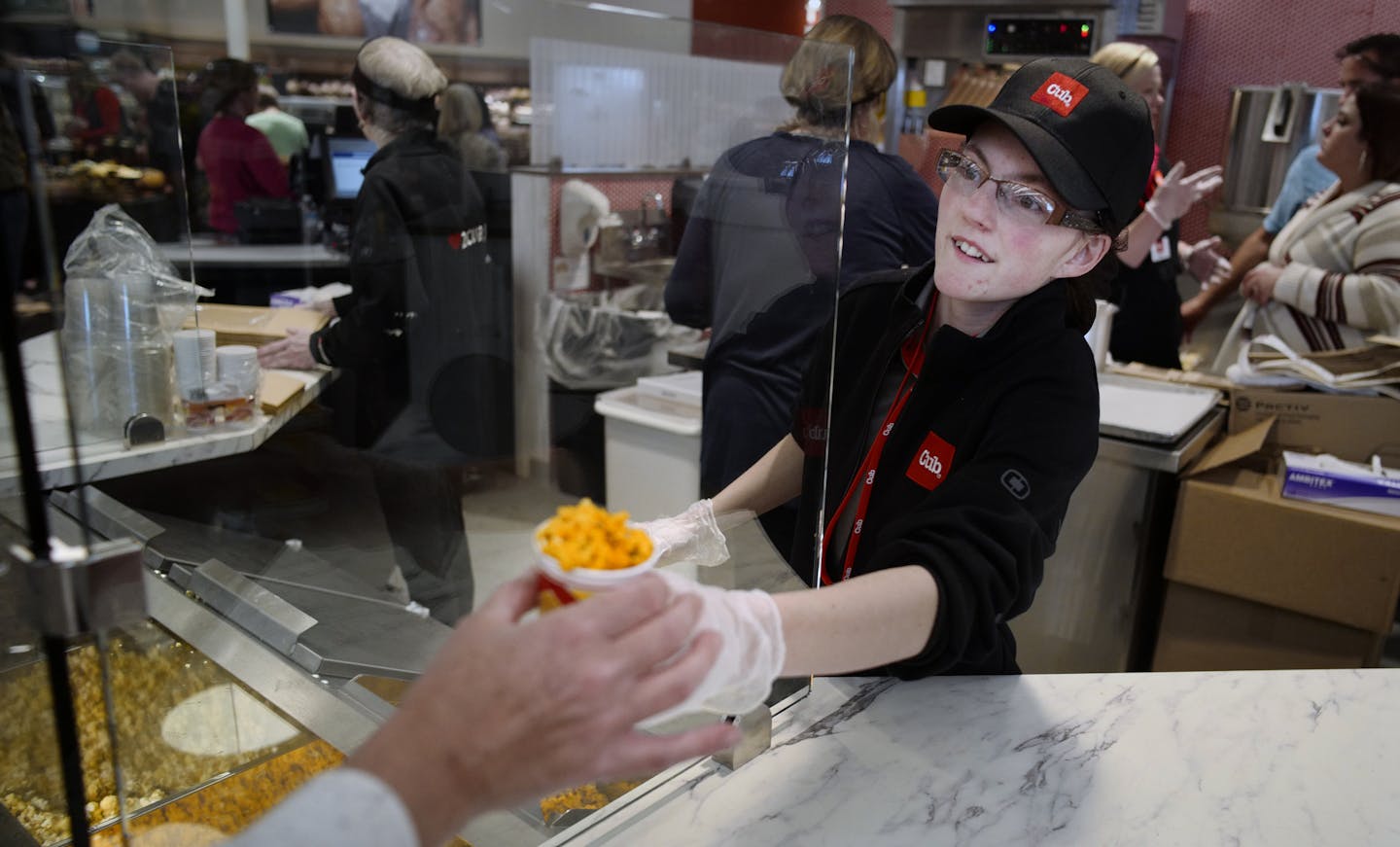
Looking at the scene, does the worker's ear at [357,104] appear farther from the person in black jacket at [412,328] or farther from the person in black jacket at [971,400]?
the person in black jacket at [971,400]

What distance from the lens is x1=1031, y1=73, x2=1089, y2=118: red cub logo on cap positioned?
3.84ft

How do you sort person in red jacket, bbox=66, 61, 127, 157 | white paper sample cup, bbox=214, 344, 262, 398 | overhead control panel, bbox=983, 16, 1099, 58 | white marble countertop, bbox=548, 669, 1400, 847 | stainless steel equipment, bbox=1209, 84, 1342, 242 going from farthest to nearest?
stainless steel equipment, bbox=1209, 84, 1342, 242, overhead control panel, bbox=983, 16, 1099, 58, white paper sample cup, bbox=214, 344, 262, 398, white marble countertop, bbox=548, 669, 1400, 847, person in red jacket, bbox=66, 61, 127, 157

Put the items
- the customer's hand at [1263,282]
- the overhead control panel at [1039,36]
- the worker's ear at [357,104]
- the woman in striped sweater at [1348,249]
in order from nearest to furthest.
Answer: the worker's ear at [357,104], the woman in striped sweater at [1348,249], the customer's hand at [1263,282], the overhead control panel at [1039,36]

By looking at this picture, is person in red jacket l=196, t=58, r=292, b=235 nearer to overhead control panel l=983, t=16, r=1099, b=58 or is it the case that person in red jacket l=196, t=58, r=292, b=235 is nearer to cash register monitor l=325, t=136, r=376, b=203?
cash register monitor l=325, t=136, r=376, b=203

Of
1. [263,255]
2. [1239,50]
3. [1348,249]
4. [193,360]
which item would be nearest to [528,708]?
[193,360]

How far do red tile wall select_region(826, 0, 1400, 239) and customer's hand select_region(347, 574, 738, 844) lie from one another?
170 inches

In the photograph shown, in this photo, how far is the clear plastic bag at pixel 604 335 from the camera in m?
2.03

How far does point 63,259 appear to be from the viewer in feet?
2.16

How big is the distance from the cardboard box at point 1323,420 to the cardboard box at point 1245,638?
47cm

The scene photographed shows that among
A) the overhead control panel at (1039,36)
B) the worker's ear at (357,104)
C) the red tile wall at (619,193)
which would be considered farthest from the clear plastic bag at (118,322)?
the overhead control panel at (1039,36)

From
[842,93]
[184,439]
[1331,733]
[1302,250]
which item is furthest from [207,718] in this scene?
[1302,250]

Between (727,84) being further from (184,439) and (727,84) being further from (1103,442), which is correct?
(1103,442)

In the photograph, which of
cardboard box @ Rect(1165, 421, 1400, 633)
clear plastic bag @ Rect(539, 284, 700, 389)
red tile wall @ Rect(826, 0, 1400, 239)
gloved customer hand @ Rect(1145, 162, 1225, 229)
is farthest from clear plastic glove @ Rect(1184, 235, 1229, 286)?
clear plastic bag @ Rect(539, 284, 700, 389)

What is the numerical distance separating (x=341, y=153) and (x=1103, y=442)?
1.94 metres
